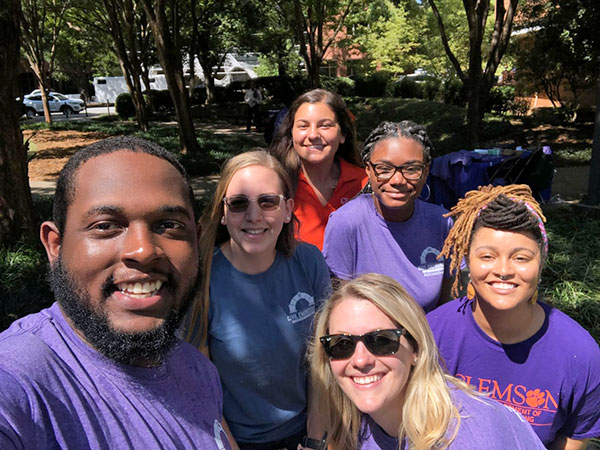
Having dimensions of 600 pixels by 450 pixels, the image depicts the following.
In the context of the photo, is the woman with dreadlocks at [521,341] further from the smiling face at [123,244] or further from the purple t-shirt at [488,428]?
the smiling face at [123,244]

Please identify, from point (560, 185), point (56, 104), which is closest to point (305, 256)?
point (560, 185)

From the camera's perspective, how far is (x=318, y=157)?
3.10 metres

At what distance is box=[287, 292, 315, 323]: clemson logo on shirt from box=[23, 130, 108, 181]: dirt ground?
25.2 feet

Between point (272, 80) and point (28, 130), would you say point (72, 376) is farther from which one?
point (272, 80)

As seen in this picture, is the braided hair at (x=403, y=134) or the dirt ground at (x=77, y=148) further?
the dirt ground at (x=77, y=148)

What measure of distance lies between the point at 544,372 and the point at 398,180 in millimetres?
1119

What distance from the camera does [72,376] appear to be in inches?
43.5

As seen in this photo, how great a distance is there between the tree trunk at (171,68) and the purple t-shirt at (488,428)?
11042mm

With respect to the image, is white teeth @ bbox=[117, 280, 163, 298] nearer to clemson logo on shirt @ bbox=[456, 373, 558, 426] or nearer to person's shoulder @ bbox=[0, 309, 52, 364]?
person's shoulder @ bbox=[0, 309, 52, 364]

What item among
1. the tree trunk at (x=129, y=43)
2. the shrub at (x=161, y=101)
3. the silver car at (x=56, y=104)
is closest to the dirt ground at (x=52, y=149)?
the tree trunk at (x=129, y=43)

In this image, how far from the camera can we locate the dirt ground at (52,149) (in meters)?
11.1

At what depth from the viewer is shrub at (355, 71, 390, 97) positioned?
1483 inches

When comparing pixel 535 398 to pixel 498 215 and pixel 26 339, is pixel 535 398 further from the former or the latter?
pixel 26 339

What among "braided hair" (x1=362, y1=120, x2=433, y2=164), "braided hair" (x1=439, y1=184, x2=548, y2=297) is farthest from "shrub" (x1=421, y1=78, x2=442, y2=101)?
"braided hair" (x1=439, y1=184, x2=548, y2=297)
